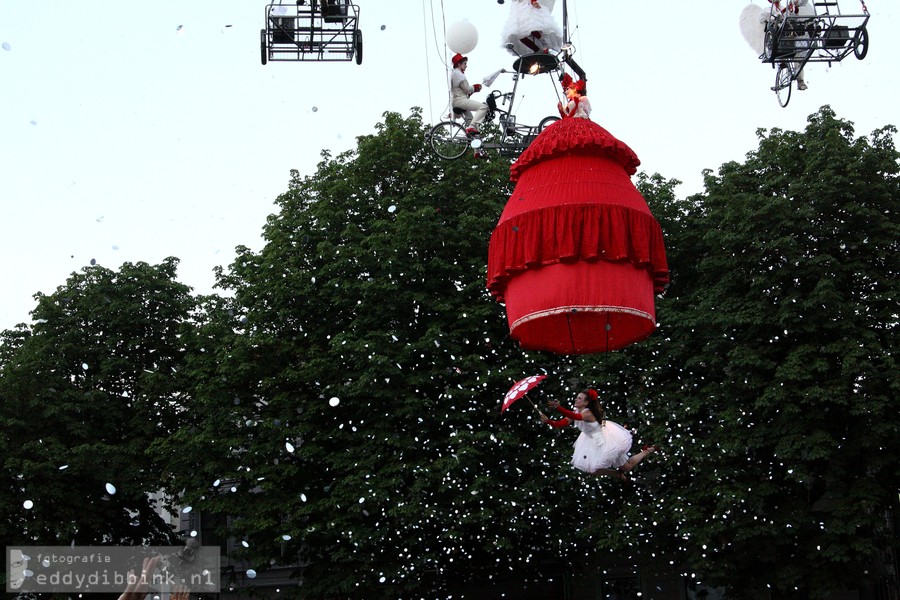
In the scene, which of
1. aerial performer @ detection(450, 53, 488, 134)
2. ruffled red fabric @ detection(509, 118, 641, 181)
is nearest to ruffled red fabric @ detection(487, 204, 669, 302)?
ruffled red fabric @ detection(509, 118, 641, 181)

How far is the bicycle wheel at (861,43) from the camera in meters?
18.2

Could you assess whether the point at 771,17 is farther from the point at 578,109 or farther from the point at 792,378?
the point at 792,378

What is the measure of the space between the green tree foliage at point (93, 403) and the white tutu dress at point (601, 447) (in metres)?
13.7

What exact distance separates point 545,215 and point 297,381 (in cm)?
1206

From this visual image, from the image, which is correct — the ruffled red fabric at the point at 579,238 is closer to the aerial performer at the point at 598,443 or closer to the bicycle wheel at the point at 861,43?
the aerial performer at the point at 598,443

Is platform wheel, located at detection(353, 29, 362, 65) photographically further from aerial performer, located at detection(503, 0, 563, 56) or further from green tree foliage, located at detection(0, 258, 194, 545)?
green tree foliage, located at detection(0, 258, 194, 545)

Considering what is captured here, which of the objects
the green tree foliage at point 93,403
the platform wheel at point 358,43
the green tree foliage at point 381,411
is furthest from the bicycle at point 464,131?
the green tree foliage at point 93,403

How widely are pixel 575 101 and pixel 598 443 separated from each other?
437 cm

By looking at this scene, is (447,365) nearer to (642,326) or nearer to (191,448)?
(191,448)

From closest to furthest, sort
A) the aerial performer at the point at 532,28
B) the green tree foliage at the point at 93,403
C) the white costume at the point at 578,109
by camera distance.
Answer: the white costume at the point at 578,109, the aerial performer at the point at 532,28, the green tree foliage at the point at 93,403

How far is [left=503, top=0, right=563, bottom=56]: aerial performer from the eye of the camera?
617 inches

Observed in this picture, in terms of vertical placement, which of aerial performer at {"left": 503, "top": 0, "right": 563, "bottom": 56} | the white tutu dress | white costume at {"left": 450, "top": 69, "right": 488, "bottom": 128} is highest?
white costume at {"left": 450, "top": 69, "right": 488, "bottom": 128}

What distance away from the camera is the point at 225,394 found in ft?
79.2

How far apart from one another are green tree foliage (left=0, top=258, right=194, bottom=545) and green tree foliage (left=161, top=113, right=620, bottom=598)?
2.61 metres
